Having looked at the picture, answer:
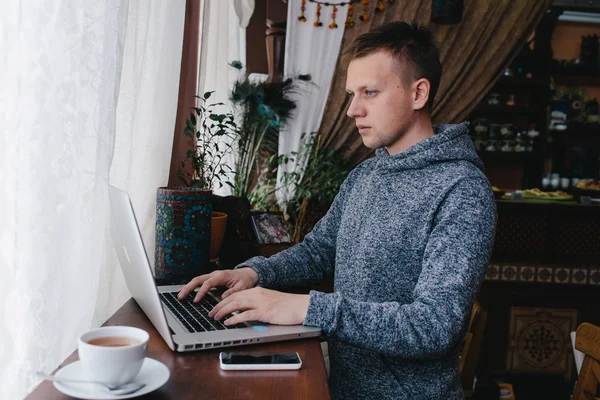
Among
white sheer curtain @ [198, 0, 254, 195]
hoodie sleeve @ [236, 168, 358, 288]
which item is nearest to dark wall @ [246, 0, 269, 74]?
white sheer curtain @ [198, 0, 254, 195]

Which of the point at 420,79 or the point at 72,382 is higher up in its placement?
the point at 420,79

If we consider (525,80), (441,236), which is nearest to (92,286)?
(441,236)

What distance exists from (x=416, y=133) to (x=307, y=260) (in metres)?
0.42

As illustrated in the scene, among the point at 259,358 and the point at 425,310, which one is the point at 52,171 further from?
the point at 425,310

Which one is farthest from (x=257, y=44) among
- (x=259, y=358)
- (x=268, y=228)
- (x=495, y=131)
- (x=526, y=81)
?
(x=259, y=358)

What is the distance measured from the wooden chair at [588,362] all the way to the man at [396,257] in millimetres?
283

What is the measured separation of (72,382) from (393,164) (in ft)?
2.77

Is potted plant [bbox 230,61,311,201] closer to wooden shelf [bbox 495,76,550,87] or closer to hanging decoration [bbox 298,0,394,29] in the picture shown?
hanging decoration [bbox 298,0,394,29]

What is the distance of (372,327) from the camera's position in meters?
0.98

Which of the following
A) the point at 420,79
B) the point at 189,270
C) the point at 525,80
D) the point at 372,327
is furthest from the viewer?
the point at 525,80

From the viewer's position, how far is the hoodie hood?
1.23m

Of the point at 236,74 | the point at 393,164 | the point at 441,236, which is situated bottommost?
the point at 441,236

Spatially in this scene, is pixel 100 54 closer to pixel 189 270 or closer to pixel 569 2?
pixel 189 270

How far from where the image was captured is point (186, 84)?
7.04 feet
